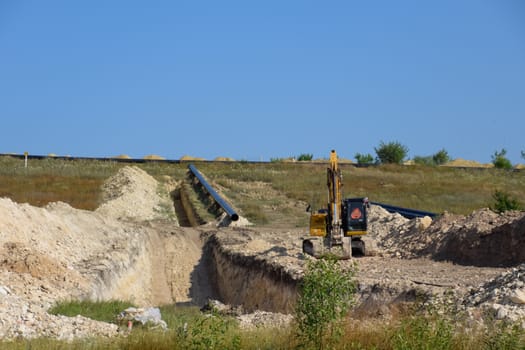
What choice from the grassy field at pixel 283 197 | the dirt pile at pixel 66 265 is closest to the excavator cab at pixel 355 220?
the grassy field at pixel 283 197

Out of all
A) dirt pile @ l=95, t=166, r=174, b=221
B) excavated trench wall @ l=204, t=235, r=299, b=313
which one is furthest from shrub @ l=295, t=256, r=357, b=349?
dirt pile @ l=95, t=166, r=174, b=221

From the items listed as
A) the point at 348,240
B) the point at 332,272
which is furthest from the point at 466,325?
the point at 348,240

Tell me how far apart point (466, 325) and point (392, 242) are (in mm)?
15508

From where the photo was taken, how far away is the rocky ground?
46.0 feet

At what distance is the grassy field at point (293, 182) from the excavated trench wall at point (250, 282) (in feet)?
32.3

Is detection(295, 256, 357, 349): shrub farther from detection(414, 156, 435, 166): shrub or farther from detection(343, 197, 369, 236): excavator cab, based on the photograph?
detection(414, 156, 435, 166): shrub

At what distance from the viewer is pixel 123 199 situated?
37969 millimetres

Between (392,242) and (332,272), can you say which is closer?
(332,272)

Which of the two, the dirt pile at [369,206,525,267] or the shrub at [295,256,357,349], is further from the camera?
the dirt pile at [369,206,525,267]

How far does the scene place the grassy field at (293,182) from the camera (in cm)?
4072

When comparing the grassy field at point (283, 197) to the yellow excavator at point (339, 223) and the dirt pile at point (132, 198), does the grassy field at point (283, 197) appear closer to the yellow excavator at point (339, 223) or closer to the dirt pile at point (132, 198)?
the dirt pile at point (132, 198)

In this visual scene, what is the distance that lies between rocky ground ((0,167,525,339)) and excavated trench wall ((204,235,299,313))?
9.5 inches

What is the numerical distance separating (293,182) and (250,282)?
27843mm

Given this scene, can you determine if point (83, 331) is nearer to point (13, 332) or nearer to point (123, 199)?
point (13, 332)
